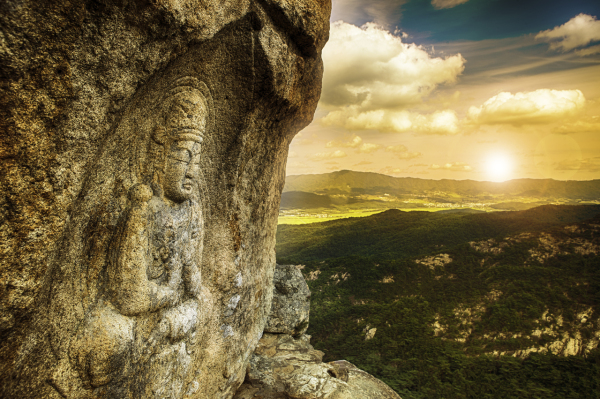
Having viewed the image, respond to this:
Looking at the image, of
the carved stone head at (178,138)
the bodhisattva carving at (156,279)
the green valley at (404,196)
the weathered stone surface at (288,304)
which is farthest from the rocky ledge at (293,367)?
the green valley at (404,196)

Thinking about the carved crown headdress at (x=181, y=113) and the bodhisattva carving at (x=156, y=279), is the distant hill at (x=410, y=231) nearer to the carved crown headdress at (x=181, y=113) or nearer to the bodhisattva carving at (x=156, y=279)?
the bodhisattva carving at (x=156, y=279)

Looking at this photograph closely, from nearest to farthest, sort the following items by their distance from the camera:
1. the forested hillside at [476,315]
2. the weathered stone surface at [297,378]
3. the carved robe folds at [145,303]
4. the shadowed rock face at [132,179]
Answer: the shadowed rock face at [132,179] < the carved robe folds at [145,303] < the weathered stone surface at [297,378] < the forested hillside at [476,315]

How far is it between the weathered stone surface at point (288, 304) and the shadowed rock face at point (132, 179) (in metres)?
3.83

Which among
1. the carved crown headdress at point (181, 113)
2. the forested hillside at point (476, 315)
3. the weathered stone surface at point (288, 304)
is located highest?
the carved crown headdress at point (181, 113)

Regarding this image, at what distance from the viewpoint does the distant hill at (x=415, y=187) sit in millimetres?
78250

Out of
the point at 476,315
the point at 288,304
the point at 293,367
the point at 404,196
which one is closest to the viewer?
the point at 293,367

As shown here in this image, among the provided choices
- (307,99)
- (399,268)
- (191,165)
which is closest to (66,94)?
(191,165)

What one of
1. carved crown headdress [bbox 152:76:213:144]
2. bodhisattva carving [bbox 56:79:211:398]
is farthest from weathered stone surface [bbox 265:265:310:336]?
carved crown headdress [bbox 152:76:213:144]

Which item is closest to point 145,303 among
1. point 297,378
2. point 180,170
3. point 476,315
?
point 180,170

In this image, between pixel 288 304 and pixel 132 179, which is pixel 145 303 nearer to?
pixel 132 179

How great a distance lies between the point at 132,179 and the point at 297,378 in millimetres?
6750

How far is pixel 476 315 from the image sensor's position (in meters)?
20.6

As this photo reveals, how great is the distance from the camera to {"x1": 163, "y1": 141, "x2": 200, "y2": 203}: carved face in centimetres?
499

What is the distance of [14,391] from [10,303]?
3.77 ft
